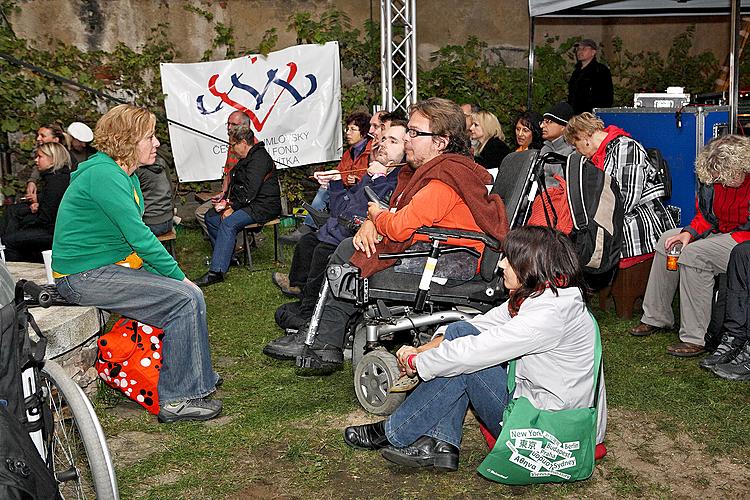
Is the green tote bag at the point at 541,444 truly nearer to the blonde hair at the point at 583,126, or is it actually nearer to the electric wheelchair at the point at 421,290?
the electric wheelchair at the point at 421,290

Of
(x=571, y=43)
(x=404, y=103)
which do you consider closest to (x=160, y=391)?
(x=404, y=103)

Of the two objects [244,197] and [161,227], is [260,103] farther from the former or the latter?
[161,227]

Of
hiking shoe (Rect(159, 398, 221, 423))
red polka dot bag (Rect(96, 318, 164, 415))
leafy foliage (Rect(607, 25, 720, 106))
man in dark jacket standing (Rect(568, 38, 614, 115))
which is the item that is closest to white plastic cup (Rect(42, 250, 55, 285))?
red polka dot bag (Rect(96, 318, 164, 415))

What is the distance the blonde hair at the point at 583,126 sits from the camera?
5.79 metres

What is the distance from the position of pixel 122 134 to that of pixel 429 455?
77.8 inches

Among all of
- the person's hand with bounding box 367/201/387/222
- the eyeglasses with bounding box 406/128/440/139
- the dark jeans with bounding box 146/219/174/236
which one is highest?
the eyeglasses with bounding box 406/128/440/139

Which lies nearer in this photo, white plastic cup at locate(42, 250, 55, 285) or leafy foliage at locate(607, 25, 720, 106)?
white plastic cup at locate(42, 250, 55, 285)

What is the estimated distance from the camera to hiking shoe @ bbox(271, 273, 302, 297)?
6.21 meters

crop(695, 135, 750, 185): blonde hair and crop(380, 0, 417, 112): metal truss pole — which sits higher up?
crop(380, 0, 417, 112): metal truss pole

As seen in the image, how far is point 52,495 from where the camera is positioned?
7.29 ft

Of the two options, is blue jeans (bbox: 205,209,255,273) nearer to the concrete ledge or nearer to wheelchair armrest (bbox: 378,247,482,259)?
the concrete ledge

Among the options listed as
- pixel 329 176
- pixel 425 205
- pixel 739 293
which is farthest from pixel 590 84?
pixel 425 205

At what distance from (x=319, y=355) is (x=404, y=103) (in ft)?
12.0

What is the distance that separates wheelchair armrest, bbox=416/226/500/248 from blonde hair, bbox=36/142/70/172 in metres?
A: 3.57
